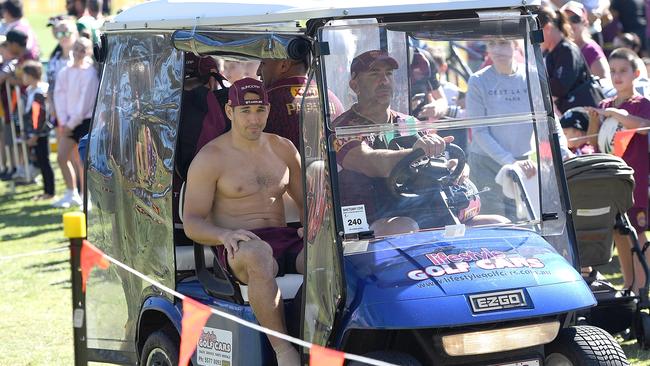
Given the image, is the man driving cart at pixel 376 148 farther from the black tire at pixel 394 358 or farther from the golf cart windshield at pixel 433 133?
the black tire at pixel 394 358

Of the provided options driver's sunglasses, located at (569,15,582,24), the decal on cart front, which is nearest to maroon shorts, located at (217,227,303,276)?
the decal on cart front

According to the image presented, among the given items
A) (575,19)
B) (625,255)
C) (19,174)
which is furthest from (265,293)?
(19,174)

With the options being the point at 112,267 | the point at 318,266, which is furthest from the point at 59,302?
the point at 318,266

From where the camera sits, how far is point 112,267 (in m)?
6.21

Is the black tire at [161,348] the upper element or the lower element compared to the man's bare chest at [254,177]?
lower

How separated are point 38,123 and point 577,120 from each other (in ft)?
25.2

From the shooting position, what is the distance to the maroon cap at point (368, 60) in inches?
191

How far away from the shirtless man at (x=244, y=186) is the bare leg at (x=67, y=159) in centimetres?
779

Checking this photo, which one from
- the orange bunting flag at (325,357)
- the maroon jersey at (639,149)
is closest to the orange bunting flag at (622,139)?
the maroon jersey at (639,149)

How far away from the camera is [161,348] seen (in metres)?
5.59

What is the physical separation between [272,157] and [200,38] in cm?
80

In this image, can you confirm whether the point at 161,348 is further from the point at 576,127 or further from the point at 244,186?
the point at 576,127

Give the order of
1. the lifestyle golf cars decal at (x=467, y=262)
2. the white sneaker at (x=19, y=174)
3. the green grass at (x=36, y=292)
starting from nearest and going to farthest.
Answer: the lifestyle golf cars decal at (x=467, y=262) → the green grass at (x=36, y=292) → the white sneaker at (x=19, y=174)

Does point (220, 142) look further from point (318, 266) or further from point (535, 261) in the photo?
point (535, 261)
